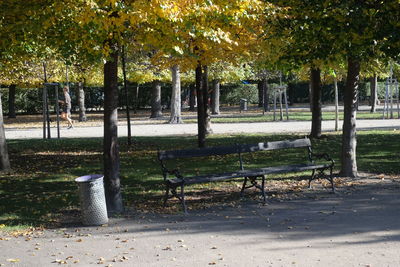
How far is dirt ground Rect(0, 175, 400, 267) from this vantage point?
237 inches

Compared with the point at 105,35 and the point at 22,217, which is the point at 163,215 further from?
the point at 105,35

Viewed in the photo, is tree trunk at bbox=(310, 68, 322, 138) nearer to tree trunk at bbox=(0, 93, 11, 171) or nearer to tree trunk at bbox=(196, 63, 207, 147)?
tree trunk at bbox=(196, 63, 207, 147)

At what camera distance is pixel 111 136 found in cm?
852

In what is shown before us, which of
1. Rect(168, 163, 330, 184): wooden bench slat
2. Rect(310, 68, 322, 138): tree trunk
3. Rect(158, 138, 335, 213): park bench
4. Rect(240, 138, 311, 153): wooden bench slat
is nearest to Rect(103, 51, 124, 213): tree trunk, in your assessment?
Rect(158, 138, 335, 213): park bench

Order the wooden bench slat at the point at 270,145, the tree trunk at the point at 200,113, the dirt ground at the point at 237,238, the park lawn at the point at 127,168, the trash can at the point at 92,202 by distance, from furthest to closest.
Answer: the tree trunk at the point at 200,113 → the wooden bench slat at the point at 270,145 → the park lawn at the point at 127,168 → the trash can at the point at 92,202 → the dirt ground at the point at 237,238

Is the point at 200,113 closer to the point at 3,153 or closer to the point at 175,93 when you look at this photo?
the point at 3,153

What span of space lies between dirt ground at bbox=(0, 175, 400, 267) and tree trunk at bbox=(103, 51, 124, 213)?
0.36 m

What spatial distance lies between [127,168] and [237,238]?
6.64 metres

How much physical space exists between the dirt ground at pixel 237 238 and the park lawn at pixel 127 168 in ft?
2.69

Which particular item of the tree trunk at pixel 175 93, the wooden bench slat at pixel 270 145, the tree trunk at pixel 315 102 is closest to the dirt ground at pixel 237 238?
the wooden bench slat at pixel 270 145

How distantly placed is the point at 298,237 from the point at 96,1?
4283 mm

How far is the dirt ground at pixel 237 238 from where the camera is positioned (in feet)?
19.7

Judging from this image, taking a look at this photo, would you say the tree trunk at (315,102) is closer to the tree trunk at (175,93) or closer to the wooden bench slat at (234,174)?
the wooden bench slat at (234,174)

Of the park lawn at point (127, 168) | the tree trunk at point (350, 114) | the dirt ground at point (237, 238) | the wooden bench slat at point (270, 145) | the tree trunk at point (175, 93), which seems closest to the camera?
the dirt ground at point (237, 238)
